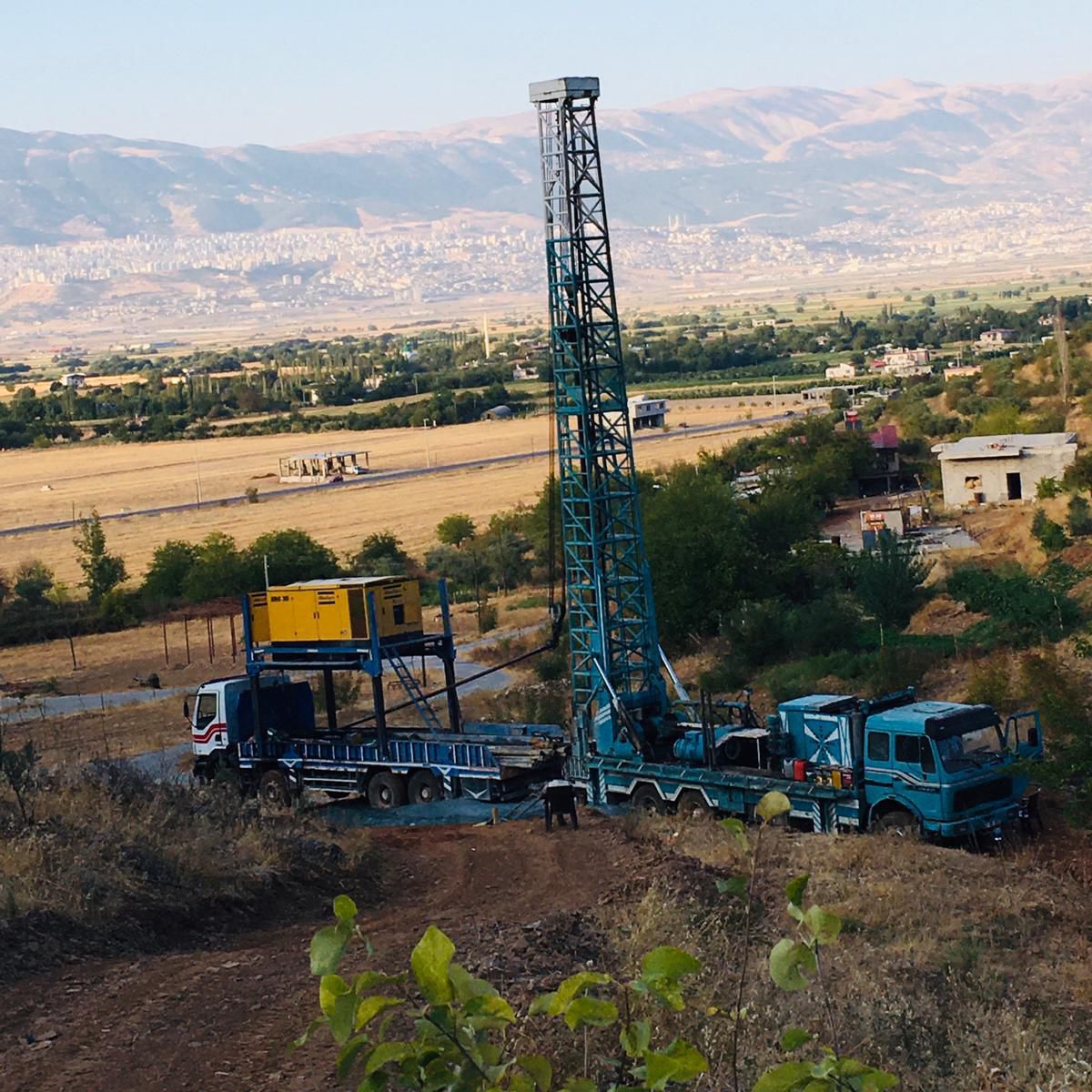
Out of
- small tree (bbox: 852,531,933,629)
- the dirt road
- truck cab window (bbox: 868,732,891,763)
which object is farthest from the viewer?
small tree (bbox: 852,531,933,629)

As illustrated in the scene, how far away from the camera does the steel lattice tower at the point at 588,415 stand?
22000 millimetres

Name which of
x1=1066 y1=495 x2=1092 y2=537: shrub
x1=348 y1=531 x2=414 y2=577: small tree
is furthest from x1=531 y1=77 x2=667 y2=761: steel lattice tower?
x1=348 y1=531 x2=414 y2=577: small tree

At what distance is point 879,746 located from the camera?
17734 millimetres

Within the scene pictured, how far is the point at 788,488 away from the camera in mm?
49156

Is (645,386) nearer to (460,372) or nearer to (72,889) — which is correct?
(460,372)

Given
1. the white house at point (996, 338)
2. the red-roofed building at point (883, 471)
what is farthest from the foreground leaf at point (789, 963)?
the white house at point (996, 338)

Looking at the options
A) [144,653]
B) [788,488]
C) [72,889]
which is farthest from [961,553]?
[72,889]

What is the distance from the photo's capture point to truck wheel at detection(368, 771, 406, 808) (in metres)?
22.4

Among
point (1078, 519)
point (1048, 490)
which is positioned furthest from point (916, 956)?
point (1048, 490)

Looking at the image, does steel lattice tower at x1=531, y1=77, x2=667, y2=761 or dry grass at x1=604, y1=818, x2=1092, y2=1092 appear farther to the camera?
steel lattice tower at x1=531, y1=77, x2=667, y2=761

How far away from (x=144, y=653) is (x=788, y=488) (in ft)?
60.8

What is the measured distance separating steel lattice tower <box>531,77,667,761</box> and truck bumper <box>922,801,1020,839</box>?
525 centimetres

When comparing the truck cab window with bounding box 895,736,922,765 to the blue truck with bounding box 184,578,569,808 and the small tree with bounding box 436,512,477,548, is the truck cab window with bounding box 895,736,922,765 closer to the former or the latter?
the blue truck with bounding box 184,578,569,808

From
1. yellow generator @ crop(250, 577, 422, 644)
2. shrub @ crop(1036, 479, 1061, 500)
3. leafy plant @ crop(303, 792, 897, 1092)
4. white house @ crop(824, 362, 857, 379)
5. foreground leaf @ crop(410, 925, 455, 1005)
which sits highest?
foreground leaf @ crop(410, 925, 455, 1005)
